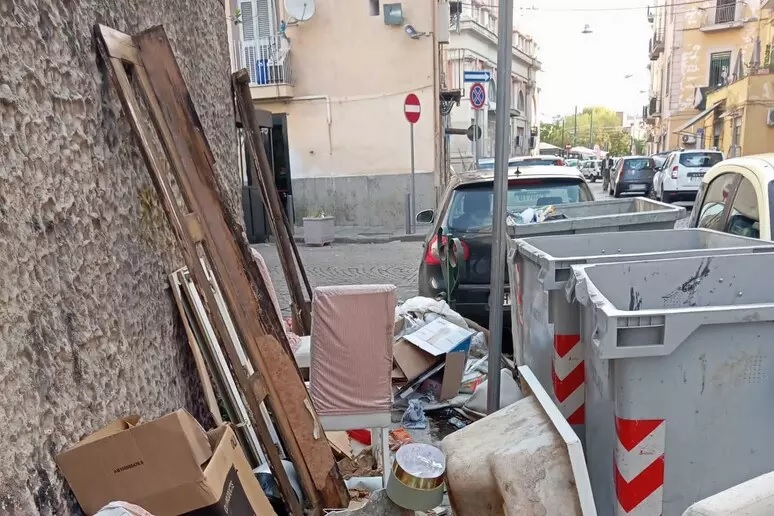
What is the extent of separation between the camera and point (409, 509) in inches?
89.4

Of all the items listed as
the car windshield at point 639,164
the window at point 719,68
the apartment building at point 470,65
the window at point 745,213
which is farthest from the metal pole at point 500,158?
the window at point 719,68

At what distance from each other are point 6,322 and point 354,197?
48.2 ft

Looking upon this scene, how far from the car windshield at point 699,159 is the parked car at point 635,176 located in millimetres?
3891

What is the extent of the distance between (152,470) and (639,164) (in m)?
24.6

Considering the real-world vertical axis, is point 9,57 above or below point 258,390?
above

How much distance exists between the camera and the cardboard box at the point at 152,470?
184 centimetres

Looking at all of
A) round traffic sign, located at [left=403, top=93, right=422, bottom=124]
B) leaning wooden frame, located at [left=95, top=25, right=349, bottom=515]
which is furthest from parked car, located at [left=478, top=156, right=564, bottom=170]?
leaning wooden frame, located at [left=95, top=25, right=349, bottom=515]

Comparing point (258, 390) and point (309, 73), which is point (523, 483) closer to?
point (258, 390)

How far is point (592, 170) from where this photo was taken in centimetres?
4347

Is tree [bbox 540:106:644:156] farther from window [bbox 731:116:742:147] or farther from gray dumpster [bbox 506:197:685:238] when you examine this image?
gray dumpster [bbox 506:197:685:238]

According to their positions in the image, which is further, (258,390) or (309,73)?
(309,73)

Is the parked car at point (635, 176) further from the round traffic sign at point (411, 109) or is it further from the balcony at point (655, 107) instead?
the balcony at point (655, 107)

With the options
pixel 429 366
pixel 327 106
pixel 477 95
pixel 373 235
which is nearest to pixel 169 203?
pixel 429 366

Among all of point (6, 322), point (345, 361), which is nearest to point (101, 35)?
point (6, 322)
